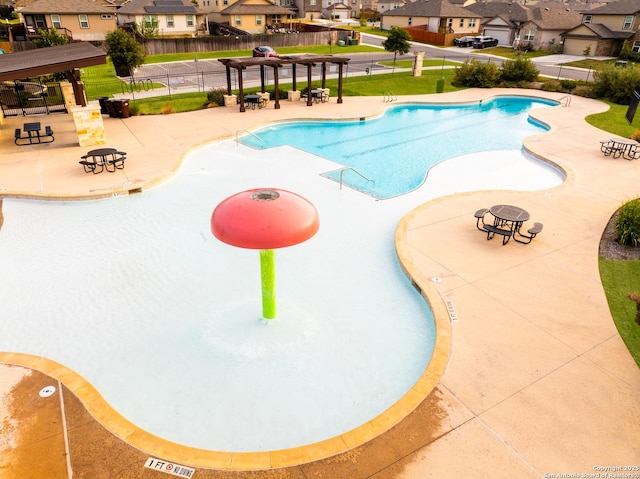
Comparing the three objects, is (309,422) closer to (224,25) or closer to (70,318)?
(70,318)

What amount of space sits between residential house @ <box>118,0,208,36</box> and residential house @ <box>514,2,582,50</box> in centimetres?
4475

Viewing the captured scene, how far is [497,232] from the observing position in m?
11.8

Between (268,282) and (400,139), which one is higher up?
(268,282)

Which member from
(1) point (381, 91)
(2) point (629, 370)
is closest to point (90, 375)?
(2) point (629, 370)

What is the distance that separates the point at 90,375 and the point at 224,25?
7112cm

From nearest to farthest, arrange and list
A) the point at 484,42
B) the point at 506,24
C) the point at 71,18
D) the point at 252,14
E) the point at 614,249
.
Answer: the point at 614,249 → the point at 71,18 → the point at 484,42 → the point at 506,24 → the point at 252,14

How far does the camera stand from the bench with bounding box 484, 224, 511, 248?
38.2 ft

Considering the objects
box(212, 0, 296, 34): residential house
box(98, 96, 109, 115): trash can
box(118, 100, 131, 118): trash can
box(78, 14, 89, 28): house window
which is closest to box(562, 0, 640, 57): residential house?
box(212, 0, 296, 34): residential house

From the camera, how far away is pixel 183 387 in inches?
304

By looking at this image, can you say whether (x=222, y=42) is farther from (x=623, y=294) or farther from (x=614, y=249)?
(x=623, y=294)

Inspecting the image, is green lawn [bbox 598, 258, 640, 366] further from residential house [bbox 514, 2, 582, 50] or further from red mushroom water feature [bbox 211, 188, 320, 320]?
residential house [bbox 514, 2, 582, 50]

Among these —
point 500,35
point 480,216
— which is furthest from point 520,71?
point 500,35

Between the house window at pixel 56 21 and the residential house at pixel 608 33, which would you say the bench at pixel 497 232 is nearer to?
the residential house at pixel 608 33

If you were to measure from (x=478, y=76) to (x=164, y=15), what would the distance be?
147 ft
